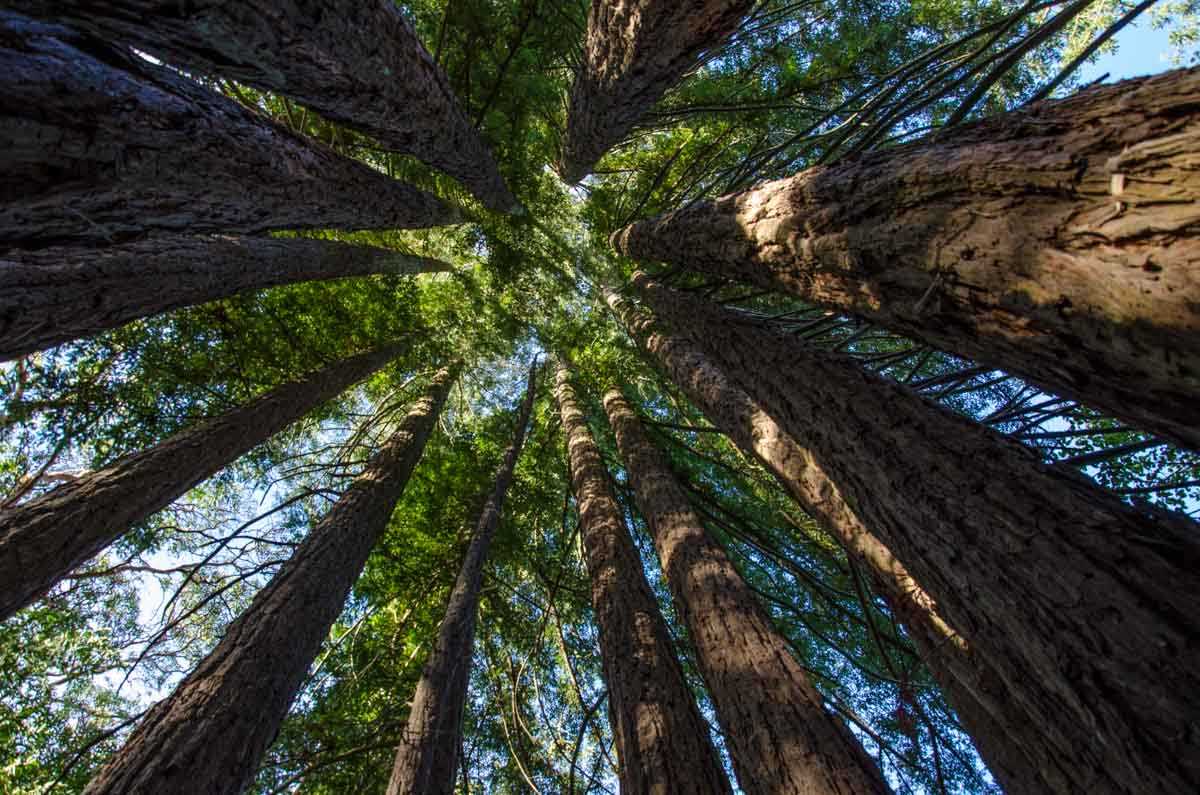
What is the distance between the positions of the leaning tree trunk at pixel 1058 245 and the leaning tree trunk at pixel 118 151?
291 centimetres

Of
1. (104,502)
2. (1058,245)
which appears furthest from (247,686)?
(1058,245)

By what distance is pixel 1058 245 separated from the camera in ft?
3.67

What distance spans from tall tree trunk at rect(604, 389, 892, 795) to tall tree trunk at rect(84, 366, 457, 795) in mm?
2778

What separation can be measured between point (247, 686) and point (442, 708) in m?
1.21

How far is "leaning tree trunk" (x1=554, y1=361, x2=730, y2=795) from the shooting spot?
2.66 m

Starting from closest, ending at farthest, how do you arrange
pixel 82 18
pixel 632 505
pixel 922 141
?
pixel 922 141
pixel 82 18
pixel 632 505

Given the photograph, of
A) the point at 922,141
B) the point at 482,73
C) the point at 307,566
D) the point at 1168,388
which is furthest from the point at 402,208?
the point at 1168,388

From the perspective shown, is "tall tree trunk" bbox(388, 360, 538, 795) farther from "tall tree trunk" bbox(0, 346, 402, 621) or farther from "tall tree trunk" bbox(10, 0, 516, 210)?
"tall tree trunk" bbox(10, 0, 516, 210)

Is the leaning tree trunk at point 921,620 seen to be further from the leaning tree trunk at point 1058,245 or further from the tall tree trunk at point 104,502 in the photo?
the tall tree trunk at point 104,502

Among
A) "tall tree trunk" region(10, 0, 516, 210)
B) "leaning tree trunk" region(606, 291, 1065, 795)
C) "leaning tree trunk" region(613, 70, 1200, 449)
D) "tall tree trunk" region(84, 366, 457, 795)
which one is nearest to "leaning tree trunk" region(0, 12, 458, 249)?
"tall tree trunk" region(10, 0, 516, 210)

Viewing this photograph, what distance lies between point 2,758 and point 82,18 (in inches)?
262

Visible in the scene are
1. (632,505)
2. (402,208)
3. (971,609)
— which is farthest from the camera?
(632,505)

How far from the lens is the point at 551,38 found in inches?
213

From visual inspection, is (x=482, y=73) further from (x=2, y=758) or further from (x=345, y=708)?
(x=2, y=758)
